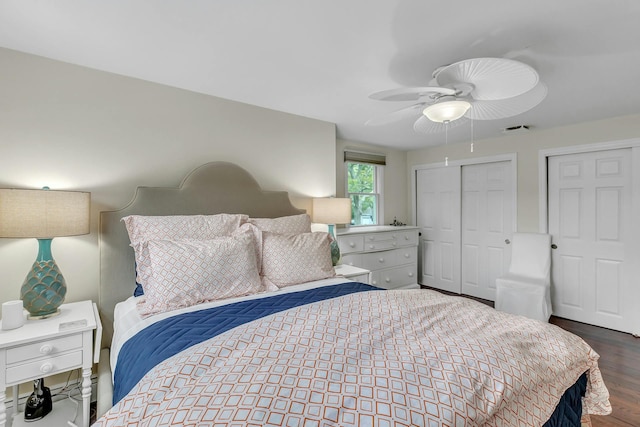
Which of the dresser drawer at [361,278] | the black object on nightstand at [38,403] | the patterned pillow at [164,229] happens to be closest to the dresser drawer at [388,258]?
the dresser drawer at [361,278]

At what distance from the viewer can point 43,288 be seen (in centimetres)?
166

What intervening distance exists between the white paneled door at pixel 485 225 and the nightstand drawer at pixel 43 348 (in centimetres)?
432

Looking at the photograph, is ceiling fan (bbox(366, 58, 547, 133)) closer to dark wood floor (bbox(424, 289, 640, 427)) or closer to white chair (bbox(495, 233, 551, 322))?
dark wood floor (bbox(424, 289, 640, 427))

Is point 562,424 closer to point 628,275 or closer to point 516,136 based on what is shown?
point 628,275

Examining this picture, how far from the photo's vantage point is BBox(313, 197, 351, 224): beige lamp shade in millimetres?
2979

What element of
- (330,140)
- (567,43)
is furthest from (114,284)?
(567,43)

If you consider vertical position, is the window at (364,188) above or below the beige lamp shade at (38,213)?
above

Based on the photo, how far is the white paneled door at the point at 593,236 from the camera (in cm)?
311

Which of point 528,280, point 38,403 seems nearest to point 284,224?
point 38,403

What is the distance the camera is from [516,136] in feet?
12.4

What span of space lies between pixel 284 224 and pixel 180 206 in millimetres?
792

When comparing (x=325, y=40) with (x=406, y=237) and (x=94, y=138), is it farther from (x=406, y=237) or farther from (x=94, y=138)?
(x=406, y=237)

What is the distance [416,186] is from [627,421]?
11.4 feet

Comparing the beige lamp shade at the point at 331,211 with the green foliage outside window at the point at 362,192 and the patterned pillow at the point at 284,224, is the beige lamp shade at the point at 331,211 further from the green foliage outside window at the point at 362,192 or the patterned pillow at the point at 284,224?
the green foliage outside window at the point at 362,192
